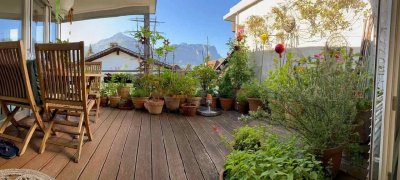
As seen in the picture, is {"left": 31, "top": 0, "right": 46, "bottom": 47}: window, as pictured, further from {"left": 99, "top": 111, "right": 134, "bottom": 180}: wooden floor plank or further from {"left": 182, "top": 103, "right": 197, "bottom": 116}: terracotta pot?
{"left": 182, "top": 103, "right": 197, "bottom": 116}: terracotta pot

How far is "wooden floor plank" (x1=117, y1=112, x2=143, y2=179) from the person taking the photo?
2051 millimetres

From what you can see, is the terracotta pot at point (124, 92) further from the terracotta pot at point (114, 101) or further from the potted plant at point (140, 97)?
the potted plant at point (140, 97)

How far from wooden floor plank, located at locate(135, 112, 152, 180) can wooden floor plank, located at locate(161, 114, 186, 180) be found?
17cm

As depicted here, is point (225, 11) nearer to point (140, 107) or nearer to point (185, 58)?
point (185, 58)

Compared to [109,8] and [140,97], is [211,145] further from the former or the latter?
[109,8]

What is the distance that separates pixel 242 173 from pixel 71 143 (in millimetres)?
1850

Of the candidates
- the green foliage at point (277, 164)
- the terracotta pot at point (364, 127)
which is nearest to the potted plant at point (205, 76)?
the terracotta pot at point (364, 127)

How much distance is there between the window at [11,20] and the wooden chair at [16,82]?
1043 mm

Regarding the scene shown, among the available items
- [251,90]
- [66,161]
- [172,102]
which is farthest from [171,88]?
[66,161]

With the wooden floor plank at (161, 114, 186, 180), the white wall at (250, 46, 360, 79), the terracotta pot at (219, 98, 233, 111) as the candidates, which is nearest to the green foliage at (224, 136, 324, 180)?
the wooden floor plank at (161, 114, 186, 180)

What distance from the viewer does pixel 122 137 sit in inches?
121

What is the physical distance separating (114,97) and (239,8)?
3.89 meters

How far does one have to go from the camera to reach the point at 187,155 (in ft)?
8.18

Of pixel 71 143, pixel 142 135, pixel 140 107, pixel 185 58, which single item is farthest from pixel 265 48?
pixel 71 143
